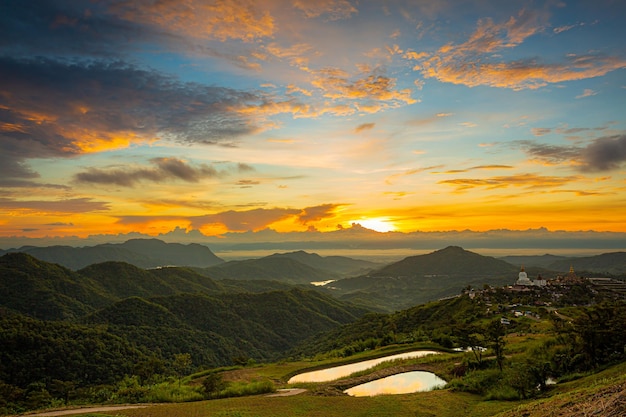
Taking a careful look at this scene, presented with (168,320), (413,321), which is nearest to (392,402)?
(413,321)

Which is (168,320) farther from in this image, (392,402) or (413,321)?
(392,402)

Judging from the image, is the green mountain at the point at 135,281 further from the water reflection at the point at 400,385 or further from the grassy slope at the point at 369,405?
the grassy slope at the point at 369,405

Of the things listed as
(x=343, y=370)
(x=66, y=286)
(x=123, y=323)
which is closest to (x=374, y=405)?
(x=343, y=370)

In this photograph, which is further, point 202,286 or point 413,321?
point 202,286

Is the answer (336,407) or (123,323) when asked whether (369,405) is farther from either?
(123,323)

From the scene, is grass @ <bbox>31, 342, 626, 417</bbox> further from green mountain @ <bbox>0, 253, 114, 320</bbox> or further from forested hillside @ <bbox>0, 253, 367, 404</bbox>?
green mountain @ <bbox>0, 253, 114, 320</bbox>

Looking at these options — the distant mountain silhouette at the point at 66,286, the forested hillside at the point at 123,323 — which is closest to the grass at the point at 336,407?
the forested hillside at the point at 123,323

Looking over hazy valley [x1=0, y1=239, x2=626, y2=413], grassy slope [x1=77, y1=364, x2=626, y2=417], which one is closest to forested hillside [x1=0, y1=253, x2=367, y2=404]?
hazy valley [x1=0, y1=239, x2=626, y2=413]
